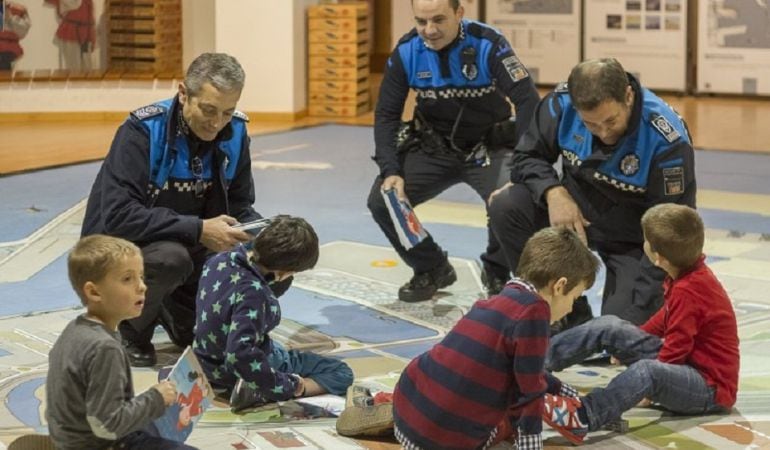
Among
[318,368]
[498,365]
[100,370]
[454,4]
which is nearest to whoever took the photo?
[100,370]

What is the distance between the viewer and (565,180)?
518 centimetres

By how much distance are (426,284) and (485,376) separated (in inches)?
85.7

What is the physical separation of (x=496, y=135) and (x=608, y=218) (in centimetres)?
96

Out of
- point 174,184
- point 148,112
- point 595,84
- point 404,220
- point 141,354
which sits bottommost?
point 141,354

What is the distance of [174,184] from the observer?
481 cm

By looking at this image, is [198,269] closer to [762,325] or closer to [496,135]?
[496,135]

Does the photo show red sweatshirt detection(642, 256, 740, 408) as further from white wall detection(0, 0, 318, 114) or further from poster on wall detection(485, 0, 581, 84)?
poster on wall detection(485, 0, 581, 84)

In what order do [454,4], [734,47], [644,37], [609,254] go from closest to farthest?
[609,254] < [454,4] < [734,47] < [644,37]

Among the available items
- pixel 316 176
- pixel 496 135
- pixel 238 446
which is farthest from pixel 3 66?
pixel 238 446

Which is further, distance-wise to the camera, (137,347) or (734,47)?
Result: (734,47)

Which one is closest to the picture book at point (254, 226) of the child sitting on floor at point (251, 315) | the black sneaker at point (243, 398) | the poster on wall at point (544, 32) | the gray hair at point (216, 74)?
the child sitting on floor at point (251, 315)

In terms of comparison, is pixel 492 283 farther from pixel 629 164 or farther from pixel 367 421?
pixel 367 421

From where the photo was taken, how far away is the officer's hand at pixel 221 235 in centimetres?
467

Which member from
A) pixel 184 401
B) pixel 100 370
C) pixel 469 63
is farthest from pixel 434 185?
pixel 100 370
